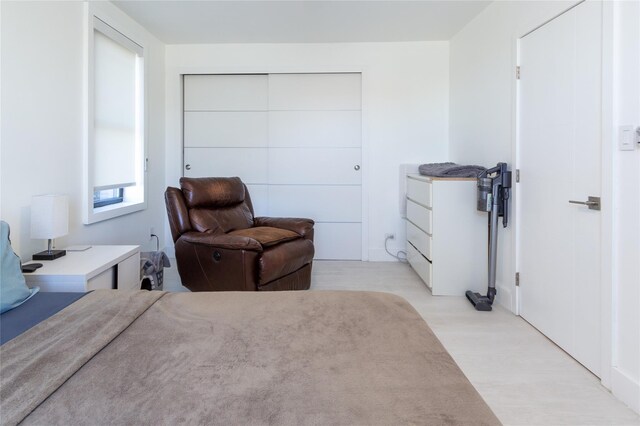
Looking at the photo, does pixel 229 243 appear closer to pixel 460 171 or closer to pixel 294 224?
pixel 294 224

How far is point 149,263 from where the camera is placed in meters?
2.96

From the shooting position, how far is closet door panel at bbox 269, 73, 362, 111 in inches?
176

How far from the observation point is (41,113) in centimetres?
243

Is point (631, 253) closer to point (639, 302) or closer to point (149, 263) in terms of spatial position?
point (639, 302)

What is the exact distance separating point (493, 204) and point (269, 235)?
1.70 metres

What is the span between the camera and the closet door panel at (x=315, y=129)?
450 cm

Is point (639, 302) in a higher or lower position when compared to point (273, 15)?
lower

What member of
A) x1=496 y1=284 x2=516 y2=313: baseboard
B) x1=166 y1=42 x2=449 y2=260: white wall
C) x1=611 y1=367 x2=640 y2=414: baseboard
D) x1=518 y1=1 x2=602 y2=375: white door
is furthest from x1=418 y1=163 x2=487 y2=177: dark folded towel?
x1=611 y1=367 x2=640 y2=414: baseboard

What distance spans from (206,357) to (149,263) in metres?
2.23

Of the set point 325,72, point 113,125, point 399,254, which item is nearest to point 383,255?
point 399,254

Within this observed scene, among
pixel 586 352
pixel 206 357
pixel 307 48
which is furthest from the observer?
pixel 307 48

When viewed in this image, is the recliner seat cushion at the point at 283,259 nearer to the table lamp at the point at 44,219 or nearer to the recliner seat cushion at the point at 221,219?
the recliner seat cushion at the point at 221,219

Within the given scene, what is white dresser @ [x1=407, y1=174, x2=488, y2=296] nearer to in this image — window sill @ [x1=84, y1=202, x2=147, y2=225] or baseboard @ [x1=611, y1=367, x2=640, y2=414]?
baseboard @ [x1=611, y1=367, x2=640, y2=414]

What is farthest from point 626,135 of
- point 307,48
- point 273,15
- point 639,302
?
point 307,48
